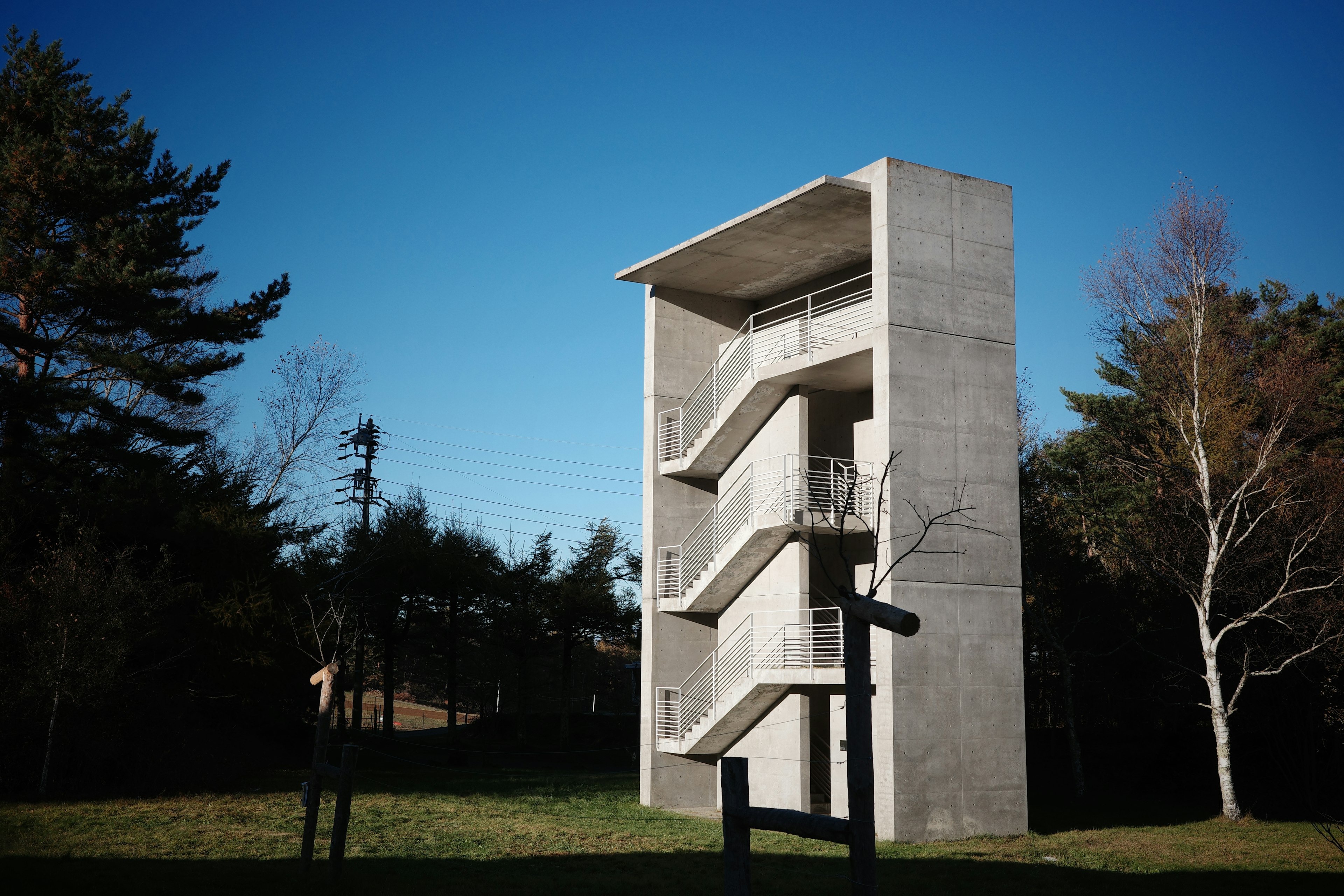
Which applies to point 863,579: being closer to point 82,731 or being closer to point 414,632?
point 82,731

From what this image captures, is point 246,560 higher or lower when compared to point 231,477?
lower

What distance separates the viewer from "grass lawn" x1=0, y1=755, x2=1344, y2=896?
12.9 metres

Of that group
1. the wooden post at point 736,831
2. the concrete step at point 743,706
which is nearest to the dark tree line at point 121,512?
the concrete step at point 743,706

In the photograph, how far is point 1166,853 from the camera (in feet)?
56.3

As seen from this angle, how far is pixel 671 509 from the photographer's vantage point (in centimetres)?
2508

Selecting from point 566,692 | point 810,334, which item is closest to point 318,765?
point 810,334

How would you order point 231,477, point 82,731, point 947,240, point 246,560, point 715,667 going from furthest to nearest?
point 231,477 → point 246,560 → point 715,667 → point 82,731 → point 947,240

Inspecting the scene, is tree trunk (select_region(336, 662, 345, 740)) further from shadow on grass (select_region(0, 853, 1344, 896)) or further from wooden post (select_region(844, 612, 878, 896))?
wooden post (select_region(844, 612, 878, 896))

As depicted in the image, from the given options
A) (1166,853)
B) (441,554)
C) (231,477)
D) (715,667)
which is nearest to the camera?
(1166,853)

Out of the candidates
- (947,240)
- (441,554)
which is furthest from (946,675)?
(441,554)

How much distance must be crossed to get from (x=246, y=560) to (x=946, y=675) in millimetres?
19809

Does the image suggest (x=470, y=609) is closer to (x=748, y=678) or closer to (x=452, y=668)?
(x=452, y=668)

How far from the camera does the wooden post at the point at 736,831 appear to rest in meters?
7.17

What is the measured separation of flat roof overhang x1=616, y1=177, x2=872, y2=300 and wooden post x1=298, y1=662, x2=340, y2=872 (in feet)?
40.6
